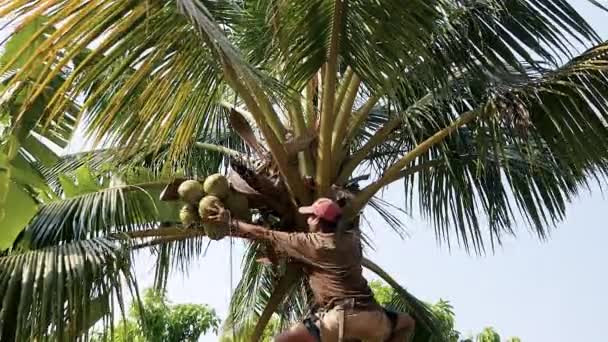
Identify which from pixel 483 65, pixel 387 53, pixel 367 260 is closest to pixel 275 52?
pixel 387 53

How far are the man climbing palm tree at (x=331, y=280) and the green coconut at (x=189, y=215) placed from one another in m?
0.15

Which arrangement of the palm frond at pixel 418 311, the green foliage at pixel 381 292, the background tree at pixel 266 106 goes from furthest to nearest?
the green foliage at pixel 381 292 → the palm frond at pixel 418 311 → the background tree at pixel 266 106

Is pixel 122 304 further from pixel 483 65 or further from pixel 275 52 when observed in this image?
pixel 483 65

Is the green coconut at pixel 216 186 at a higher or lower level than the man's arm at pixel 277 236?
higher

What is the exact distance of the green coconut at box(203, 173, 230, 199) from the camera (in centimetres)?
424

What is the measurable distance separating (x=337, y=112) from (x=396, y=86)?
0.92 meters

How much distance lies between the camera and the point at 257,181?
4613 millimetres

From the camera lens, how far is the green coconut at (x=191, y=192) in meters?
4.23

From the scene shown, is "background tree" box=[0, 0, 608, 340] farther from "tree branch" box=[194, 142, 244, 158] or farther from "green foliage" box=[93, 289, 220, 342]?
"green foliage" box=[93, 289, 220, 342]

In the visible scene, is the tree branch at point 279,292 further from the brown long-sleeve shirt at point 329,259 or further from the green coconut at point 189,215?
the green coconut at point 189,215

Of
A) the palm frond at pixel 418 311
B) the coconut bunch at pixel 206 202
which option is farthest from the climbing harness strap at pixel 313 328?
the palm frond at pixel 418 311

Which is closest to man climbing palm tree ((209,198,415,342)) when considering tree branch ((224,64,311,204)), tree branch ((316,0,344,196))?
tree branch ((224,64,311,204))

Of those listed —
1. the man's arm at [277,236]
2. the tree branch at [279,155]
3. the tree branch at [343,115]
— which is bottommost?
the man's arm at [277,236]

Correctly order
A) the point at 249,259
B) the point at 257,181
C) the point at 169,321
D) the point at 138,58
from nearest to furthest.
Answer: the point at 138,58
the point at 257,181
the point at 249,259
the point at 169,321
